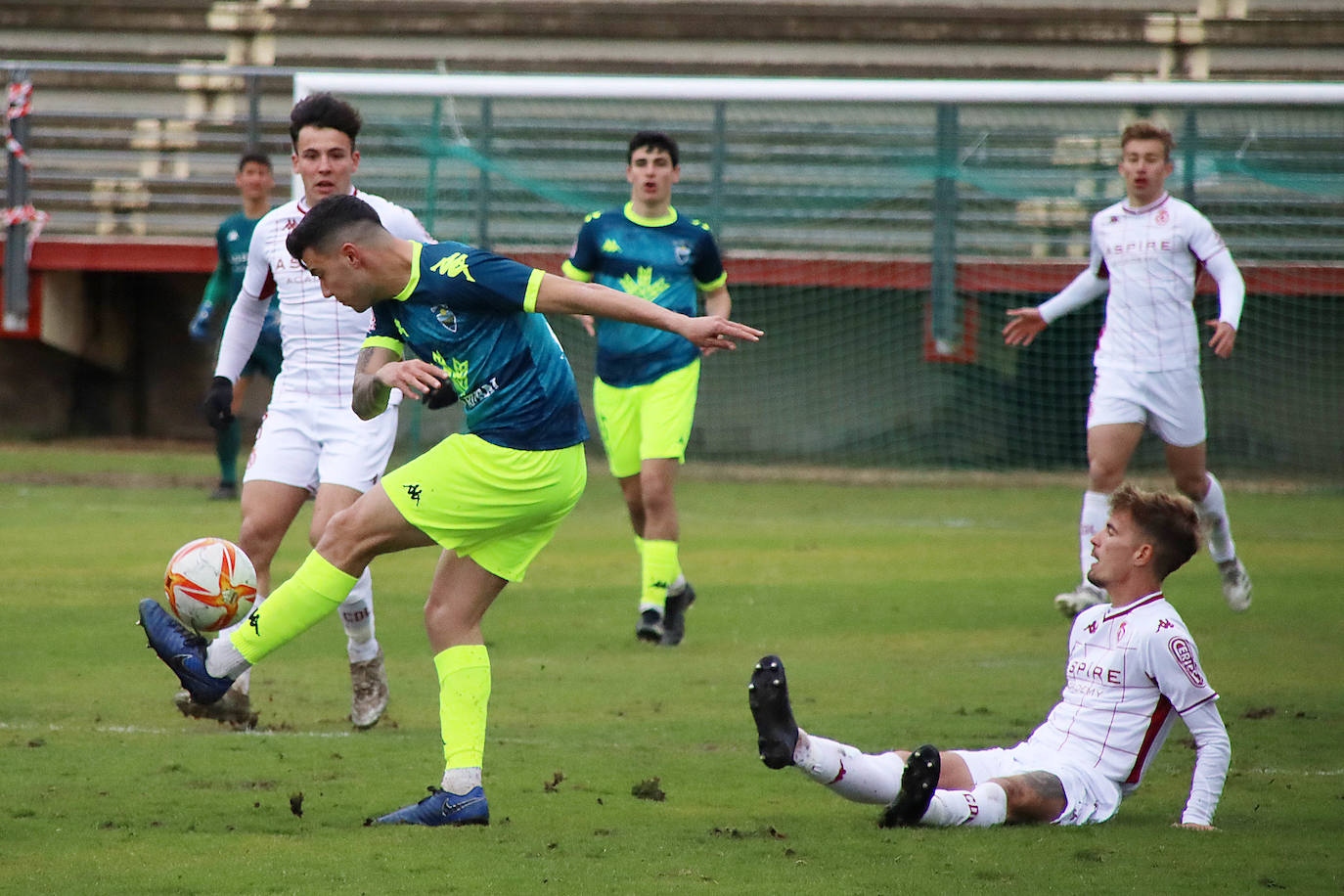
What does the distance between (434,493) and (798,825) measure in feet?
4.85

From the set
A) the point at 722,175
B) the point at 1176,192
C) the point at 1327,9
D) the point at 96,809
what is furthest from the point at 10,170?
the point at 1327,9

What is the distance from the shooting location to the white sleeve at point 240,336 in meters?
6.46

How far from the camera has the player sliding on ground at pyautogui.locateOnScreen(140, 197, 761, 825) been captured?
4531mm

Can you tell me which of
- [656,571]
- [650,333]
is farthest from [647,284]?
[656,571]

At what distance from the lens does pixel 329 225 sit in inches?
178

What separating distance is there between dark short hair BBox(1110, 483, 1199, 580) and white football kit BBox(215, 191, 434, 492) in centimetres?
280

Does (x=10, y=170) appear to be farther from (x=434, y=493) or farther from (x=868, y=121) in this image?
(x=434, y=493)

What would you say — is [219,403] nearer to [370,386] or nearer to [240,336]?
[240,336]

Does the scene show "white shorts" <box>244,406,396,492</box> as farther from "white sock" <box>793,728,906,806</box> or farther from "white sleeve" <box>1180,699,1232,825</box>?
A: "white sleeve" <box>1180,699,1232,825</box>

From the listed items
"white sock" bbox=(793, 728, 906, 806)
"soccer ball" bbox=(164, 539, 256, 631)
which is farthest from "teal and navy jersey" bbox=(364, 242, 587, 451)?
"white sock" bbox=(793, 728, 906, 806)

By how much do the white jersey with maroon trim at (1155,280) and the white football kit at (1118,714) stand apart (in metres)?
3.91

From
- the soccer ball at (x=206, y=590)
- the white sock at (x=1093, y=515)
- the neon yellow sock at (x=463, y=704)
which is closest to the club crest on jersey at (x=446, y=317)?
the neon yellow sock at (x=463, y=704)

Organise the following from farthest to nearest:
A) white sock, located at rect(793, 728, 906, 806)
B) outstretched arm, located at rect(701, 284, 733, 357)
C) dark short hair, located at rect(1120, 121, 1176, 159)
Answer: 1. outstretched arm, located at rect(701, 284, 733, 357)
2. dark short hair, located at rect(1120, 121, 1176, 159)
3. white sock, located at rect(793, 728, 906, 806)

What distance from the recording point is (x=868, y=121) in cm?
1706
